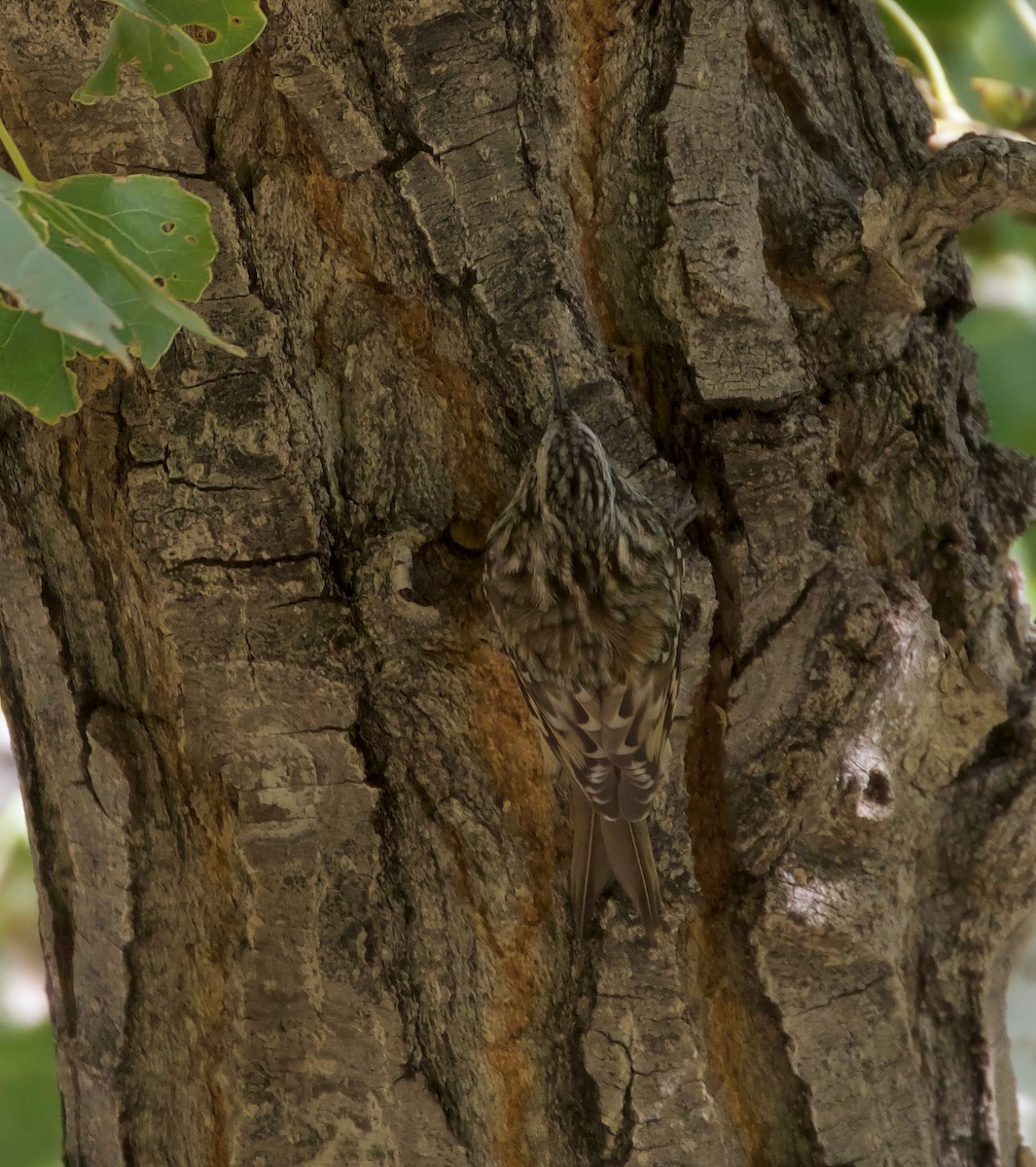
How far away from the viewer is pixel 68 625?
1.59 meters

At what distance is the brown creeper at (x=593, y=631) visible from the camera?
161 cm

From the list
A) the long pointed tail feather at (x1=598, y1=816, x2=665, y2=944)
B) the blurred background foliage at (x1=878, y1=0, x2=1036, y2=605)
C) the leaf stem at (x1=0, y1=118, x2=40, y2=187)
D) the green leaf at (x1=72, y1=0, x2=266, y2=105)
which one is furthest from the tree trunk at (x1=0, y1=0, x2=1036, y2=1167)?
the blurred background foliage at (x1=878, y1=0, x2=1036, y2=605)

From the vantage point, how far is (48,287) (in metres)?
0.85

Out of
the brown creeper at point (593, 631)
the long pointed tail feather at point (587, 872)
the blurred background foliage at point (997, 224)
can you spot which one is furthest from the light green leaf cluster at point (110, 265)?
the blurred background foliage at point (997, 224)

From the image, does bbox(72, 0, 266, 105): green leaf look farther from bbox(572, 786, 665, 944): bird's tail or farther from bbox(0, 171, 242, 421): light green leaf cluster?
bbox(572, 786, 665, 944): bird's tail

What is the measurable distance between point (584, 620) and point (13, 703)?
0.86 metres

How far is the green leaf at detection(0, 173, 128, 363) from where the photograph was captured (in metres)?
0.84

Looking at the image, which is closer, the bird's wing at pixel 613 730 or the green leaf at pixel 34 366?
the green leaf at pixel 34 366

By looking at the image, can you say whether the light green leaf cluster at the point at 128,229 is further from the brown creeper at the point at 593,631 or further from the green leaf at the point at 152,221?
the brown creeper at the point at 593,631

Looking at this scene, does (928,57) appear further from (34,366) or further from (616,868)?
(34,366)

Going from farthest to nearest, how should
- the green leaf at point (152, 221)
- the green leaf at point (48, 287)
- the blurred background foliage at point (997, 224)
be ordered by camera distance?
the blurred background foliage at point (997, 224) → the green leaf at point (152, 221) → the green leaf at point (48, 287)

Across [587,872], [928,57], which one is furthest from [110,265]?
[928,57]

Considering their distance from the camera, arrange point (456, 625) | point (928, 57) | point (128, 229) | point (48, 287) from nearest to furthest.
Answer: point (48, 287) → point (128, 229) → point (456, 625) → point (928, 57)

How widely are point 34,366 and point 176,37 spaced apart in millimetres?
338
